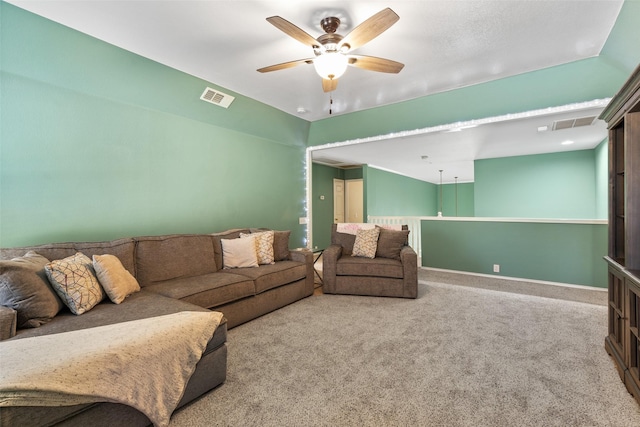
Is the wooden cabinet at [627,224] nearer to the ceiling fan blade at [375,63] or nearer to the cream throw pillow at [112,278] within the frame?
the ceiling fan blade at [375,63]

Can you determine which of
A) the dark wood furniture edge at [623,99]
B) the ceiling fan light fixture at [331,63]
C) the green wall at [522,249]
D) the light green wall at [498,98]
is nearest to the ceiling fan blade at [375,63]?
the ceiling fan light fixture at [331,63]

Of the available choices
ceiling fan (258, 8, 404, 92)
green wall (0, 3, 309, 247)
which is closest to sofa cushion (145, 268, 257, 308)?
green wall (0, 3, 309, 247)

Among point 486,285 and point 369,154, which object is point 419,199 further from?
point 486,285

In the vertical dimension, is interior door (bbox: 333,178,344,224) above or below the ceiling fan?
below

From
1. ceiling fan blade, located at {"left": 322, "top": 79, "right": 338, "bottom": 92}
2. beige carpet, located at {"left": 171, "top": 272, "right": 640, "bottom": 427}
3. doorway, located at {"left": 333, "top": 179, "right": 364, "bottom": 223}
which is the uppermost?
ceiling fan blade, located at {"left": 322, "top": 79, "right": 338, "bottom": 92}

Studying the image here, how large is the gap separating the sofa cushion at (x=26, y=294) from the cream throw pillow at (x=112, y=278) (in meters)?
0.32

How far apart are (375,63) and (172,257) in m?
2.64

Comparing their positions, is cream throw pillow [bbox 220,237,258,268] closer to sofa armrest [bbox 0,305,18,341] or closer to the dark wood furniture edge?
sofa armrest [bbox 0,305,18,341]

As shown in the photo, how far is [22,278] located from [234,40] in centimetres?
238

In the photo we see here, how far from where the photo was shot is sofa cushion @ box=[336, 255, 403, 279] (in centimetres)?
368

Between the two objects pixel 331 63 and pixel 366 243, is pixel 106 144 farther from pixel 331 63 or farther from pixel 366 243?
pixel 366 243

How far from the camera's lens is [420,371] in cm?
205

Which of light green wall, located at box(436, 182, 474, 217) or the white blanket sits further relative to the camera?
light green wall, located at box(436, 182, 474, 217)

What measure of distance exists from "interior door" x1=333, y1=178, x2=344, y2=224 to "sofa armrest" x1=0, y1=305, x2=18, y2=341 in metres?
6.82
